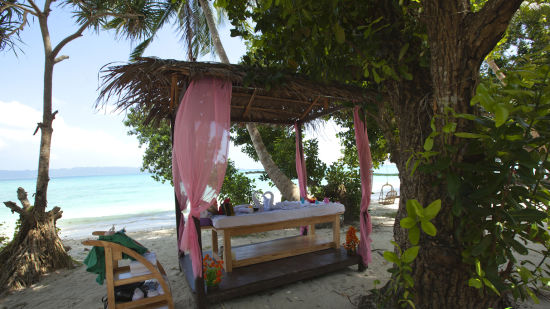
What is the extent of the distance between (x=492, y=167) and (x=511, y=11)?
77 cm

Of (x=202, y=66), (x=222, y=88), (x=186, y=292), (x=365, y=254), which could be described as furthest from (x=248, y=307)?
(x=202, y=66)

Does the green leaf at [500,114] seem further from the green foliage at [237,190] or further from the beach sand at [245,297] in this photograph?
the green foliage at [237,190]

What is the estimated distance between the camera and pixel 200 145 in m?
2.79

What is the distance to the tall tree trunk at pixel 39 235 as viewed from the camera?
12.2 ft

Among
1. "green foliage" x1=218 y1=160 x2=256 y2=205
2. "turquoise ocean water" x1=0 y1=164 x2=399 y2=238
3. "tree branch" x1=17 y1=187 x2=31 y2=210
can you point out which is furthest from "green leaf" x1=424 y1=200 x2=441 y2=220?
"green foliage" x1=218 y1=160 x2=256 y2=205

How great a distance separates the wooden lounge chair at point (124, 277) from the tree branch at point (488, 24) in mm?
3015

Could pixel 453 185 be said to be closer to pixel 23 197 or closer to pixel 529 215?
pixel 529 215

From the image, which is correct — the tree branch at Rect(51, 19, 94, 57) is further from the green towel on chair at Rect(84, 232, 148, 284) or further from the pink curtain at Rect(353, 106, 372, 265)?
the pink curtain at Rect(353, 106, 372, 265)

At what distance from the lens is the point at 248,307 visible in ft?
9.48

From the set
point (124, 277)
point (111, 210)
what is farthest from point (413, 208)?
point (111, 210)

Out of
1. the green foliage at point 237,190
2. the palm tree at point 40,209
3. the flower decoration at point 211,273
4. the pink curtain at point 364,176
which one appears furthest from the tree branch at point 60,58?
the pink curtain at point 364,176

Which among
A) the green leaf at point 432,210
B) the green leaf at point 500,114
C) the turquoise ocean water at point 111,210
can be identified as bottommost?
the turquoise ocean water at point 111,210

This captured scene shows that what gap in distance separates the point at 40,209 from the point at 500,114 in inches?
217

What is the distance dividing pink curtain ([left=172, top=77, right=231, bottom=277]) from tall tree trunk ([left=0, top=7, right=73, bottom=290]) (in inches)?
105
